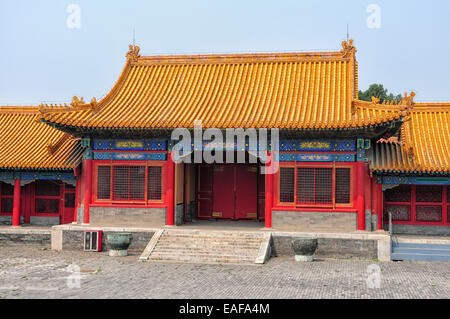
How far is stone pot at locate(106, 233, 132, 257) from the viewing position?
1889 centimetres

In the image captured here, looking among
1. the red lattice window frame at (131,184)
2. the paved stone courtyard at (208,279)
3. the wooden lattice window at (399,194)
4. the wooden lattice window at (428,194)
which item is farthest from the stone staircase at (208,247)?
the wooden lattice window at (428,194)

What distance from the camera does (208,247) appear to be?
18781 mm

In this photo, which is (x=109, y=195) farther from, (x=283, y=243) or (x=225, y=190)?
(x=283, y=243)

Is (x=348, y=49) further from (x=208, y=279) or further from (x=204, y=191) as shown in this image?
(x=208, y=279)

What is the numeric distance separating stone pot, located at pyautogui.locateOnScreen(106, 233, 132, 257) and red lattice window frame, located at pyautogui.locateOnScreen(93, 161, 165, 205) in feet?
7.46

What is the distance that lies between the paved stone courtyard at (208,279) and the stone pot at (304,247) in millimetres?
317

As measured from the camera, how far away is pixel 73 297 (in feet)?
40.7

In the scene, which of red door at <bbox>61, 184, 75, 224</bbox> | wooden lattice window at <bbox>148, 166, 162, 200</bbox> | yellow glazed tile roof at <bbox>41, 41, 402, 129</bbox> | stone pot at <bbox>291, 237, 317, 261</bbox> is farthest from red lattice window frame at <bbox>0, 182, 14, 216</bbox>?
stone pot at <bbox>291, 237, 317, 261</bbox>

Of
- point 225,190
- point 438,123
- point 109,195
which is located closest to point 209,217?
point 225,190

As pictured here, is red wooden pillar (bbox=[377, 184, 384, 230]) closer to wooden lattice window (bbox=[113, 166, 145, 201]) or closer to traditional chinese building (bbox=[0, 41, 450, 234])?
traditional chinese building (bbox=[0, 41, 450, 234])

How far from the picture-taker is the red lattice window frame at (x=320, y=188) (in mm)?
19812

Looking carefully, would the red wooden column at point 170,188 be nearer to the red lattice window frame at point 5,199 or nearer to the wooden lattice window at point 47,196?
the wooden lattice window at point 47,196

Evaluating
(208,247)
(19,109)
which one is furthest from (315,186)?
→ (19,109)

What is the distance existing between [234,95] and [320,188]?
18.1 ft
